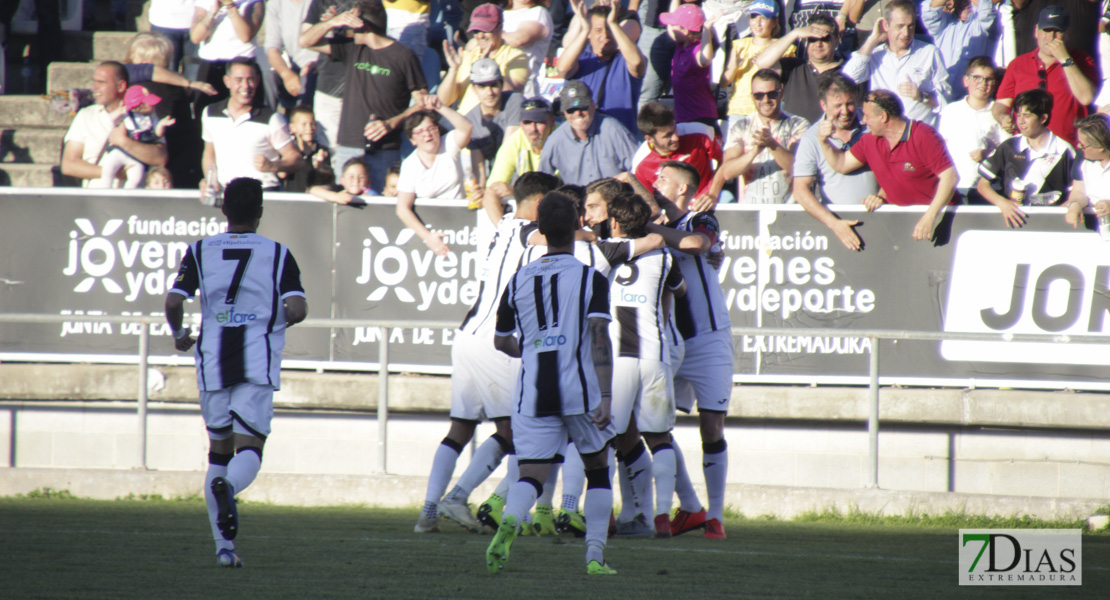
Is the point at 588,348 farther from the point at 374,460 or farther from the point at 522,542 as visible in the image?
the point at 374,460

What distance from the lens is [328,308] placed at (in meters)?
11.0

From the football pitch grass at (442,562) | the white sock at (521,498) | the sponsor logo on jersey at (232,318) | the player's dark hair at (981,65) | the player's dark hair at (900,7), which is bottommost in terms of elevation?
the football pitch grass at (442,562)

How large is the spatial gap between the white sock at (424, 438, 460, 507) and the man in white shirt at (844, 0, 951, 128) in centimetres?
562

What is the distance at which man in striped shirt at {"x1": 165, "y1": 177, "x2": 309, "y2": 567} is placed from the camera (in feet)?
20.7

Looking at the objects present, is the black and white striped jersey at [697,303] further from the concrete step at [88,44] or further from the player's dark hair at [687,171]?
the concrete step at [88,44]

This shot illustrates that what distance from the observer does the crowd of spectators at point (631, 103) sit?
10.2 meters

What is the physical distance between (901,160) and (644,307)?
11.7 ft

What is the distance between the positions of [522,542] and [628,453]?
0.82 metres

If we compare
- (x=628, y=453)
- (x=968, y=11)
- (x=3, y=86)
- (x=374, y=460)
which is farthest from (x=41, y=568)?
(x=3, y=86)

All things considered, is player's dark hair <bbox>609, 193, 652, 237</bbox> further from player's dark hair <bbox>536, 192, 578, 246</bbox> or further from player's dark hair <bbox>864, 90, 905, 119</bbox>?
player's dark hair <bbox>864, 90, 905, 119</bbox>

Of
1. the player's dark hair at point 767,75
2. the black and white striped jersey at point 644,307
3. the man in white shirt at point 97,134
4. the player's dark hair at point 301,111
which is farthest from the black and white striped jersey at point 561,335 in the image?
the man in white shirt at point 97,134

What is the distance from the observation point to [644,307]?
24.7 ft

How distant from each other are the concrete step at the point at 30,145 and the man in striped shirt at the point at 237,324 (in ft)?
27.4

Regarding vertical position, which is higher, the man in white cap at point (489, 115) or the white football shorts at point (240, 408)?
the man in white cap at point (489, 115)
